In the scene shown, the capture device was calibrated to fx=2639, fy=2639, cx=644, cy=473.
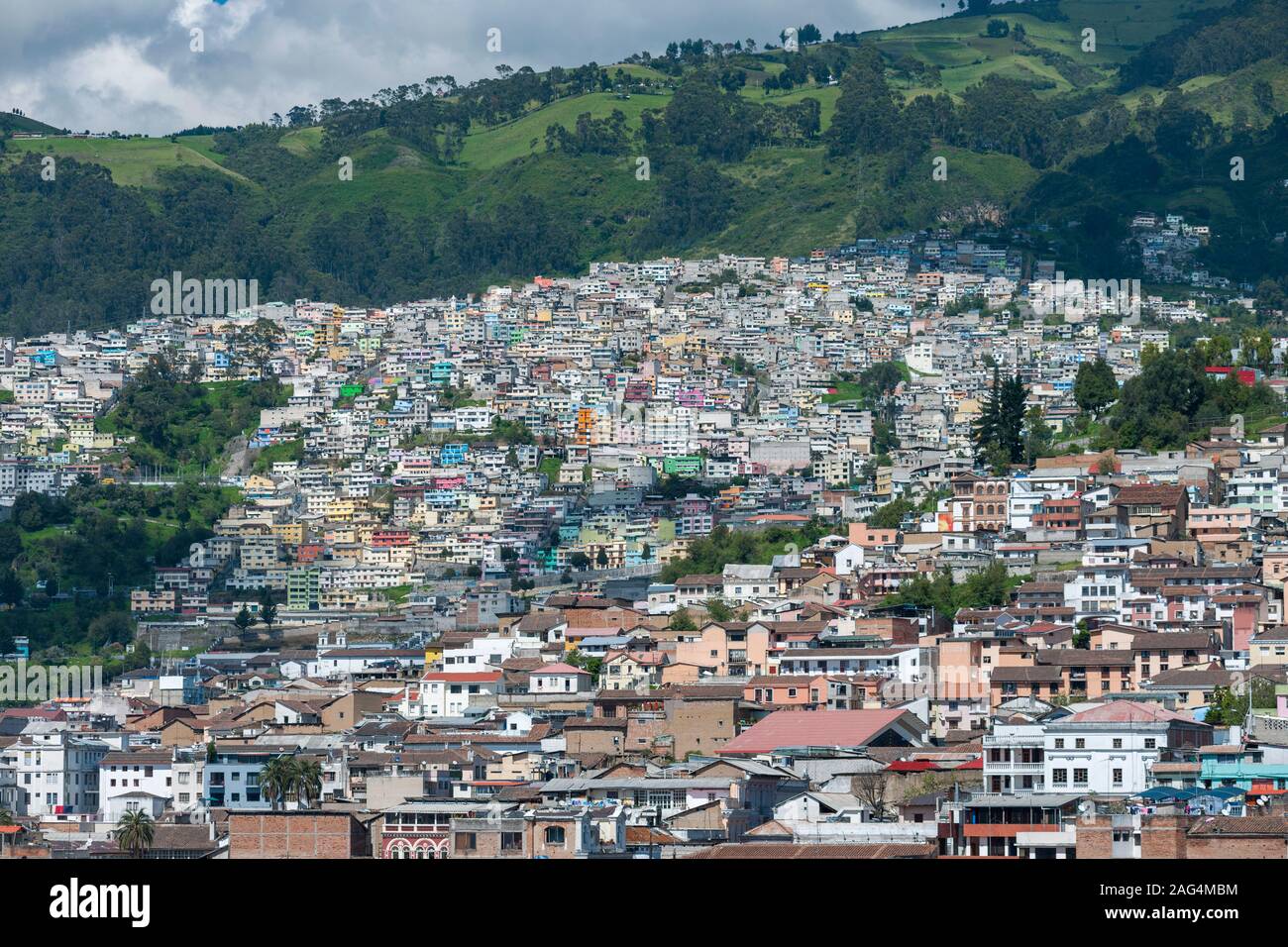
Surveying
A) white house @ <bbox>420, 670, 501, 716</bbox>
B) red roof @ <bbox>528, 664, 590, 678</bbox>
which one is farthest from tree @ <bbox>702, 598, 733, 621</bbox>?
white house @ <bbox>420, 670, 501, 716</bbox>

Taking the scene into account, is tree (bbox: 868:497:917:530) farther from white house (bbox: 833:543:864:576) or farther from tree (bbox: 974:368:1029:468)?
white house (bbox: 833:543:864:576)

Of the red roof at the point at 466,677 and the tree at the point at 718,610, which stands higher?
the tree at the point at 718,610

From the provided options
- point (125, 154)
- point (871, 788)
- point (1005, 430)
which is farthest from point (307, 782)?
point (125, 154)

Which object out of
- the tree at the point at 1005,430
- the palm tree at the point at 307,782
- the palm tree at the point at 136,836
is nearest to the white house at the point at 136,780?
the palm tree at the point at 307,782

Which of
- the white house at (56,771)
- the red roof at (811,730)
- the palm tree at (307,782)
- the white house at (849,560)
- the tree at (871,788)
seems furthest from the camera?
the white house at (849,560)

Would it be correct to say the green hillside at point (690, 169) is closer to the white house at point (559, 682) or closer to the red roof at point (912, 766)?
the white house at point (559, 682)
